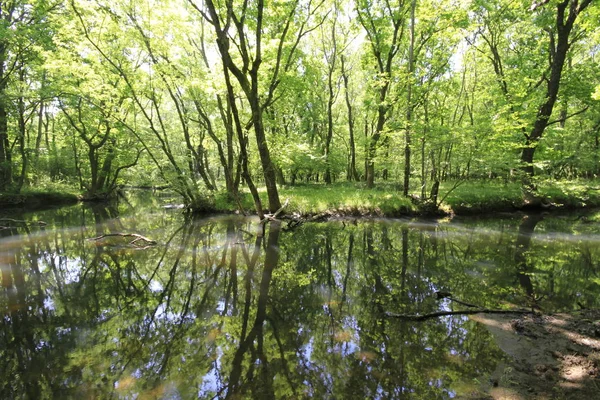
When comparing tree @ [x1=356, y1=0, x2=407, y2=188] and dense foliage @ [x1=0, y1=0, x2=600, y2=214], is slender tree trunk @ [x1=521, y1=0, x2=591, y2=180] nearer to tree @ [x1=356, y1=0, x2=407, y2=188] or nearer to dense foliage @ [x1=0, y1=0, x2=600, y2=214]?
dense foliage @ [x1=0, y1=0, x2=600, y2=214]

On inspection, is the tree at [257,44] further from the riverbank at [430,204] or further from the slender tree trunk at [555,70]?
the slender tree trunk at [555,70]

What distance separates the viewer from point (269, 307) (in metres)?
5.99

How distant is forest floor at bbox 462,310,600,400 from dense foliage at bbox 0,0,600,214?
9961 millimetres

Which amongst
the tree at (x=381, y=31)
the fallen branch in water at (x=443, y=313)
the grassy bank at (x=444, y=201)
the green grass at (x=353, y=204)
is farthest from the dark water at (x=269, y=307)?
the tree at (x=381, y=31)

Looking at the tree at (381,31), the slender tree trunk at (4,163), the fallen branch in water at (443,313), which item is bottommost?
the fallen branch in water at (443,313)

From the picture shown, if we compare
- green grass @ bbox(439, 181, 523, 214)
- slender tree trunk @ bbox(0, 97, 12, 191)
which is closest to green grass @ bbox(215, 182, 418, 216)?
green grass @ bbox(439, 181, 523, 214)

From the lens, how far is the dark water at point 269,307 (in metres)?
3.91

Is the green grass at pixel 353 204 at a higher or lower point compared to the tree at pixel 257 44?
lower

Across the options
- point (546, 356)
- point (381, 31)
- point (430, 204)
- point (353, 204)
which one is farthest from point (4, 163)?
point (546, 356)

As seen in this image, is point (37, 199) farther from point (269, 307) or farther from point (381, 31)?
point (381, 31)

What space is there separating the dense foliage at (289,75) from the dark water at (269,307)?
16.9ft

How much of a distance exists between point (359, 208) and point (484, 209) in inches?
274

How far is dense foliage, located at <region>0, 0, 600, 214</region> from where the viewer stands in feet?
46.8

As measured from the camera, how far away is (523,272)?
764 cm
